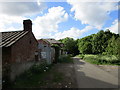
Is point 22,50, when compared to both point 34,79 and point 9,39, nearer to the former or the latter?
point 9,39

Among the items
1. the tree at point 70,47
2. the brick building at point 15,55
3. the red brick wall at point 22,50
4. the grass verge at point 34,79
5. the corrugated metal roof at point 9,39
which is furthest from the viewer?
the tree at point 70,47

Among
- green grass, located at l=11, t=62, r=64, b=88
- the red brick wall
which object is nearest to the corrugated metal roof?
the red brick wall

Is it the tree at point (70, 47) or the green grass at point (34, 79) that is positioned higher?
the tree at point (70, 47)

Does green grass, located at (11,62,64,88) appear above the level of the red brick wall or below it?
below

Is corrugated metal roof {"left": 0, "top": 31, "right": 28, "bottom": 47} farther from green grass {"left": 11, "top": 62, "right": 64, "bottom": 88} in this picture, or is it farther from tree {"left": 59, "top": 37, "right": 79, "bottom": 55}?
tree {"left": 59, "top": 37, "right": 79, "bottom": 55}

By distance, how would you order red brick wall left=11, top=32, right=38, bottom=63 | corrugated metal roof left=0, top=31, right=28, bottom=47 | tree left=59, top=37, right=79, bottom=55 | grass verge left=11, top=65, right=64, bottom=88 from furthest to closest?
tree left=59, top=37, right=79, bottom=55
red brick wall left=11, top=32, right=38, bottom=63
corrugated metal roof left=0, top=31, right=28, bottom=47
grass verge left=11, top=65, right=64, bottom=88

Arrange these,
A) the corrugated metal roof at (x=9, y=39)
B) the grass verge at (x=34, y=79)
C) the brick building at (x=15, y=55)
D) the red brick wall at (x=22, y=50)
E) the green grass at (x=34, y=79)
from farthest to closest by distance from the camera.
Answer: the red brick wall at (x=22, y=50), the corrugated metal roof at (x=9, y=39), the brick building at (x=15, y=55), the green grass at (x=34, y=79), the grass verge at (x=34, y=79)

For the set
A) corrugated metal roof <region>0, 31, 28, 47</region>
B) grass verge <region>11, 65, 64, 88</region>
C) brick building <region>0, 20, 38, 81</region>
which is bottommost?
grass verge <region>11, 65, 64, 88</region>

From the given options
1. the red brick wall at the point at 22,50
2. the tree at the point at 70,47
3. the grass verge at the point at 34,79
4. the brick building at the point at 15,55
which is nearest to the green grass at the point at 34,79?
the grass verge at the point at 34,79

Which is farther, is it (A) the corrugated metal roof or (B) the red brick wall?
(B) the red brick wall

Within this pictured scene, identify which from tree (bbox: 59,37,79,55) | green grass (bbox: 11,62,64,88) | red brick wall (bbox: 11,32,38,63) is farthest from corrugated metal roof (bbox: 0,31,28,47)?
tree (bbox: 59,37,79,55)

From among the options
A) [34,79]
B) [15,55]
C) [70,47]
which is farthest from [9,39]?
[70,47]

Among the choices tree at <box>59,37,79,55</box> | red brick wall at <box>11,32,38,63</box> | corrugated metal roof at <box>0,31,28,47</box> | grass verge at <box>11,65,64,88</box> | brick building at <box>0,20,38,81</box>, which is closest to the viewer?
grass verge at <box>11,65,64,88</box>

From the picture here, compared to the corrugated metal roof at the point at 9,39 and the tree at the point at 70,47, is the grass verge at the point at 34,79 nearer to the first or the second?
the corrugated metal roof at the point at 9,39
